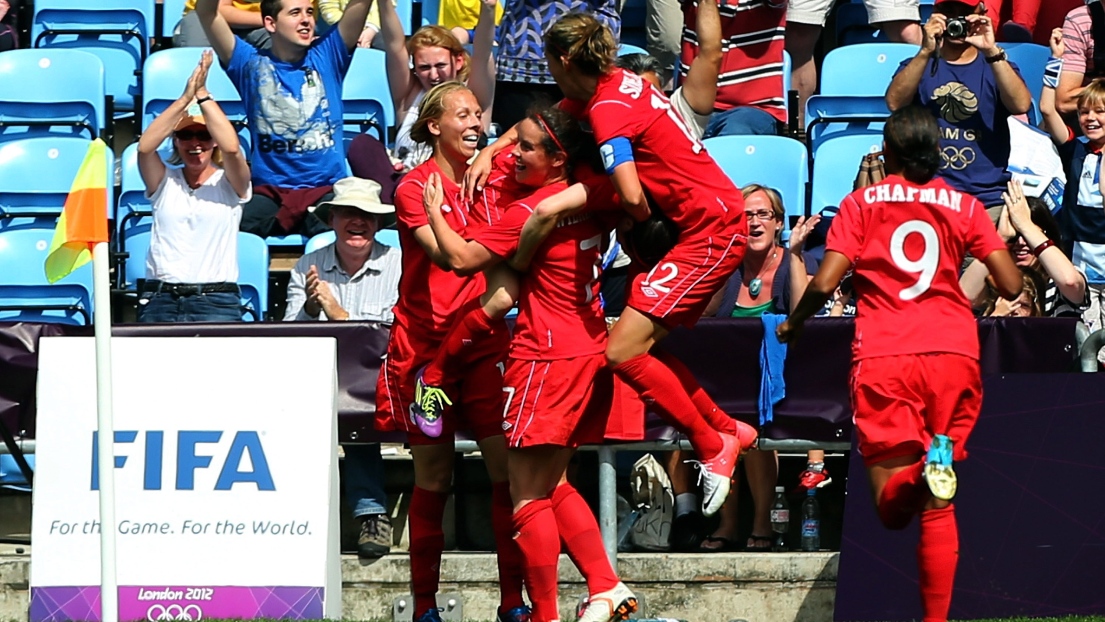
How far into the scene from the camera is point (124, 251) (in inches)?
372

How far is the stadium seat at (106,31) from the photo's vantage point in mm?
11109

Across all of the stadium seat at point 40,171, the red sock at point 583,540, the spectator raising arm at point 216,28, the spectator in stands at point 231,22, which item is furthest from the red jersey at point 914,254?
the spectator in stands at point 231,22

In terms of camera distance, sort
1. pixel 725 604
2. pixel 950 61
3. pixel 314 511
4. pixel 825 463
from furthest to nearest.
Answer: pixel 950 61 < pixel 825 463 < pixel 725 604 < pixel 314 511

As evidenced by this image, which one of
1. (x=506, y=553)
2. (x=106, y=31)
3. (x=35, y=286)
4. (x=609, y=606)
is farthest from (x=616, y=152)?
(x=106, y=31)

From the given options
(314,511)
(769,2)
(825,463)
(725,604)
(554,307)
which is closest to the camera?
(554,307)

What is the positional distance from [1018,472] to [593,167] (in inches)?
94.3

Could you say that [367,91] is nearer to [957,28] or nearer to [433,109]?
[957,28]

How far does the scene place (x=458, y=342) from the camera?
6.09 m

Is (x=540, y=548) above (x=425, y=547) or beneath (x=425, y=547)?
above

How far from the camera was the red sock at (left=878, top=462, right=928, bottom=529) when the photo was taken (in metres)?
5.75

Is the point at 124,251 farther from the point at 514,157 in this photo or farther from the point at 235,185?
the point at 514,157

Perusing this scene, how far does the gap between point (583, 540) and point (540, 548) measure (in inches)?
6.9

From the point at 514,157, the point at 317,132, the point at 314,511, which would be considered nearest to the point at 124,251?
the point at 317,132

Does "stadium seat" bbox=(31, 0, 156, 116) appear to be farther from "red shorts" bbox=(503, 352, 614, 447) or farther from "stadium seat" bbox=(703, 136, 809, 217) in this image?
"red shorts" bbox=(503, 352, 614, 447)
